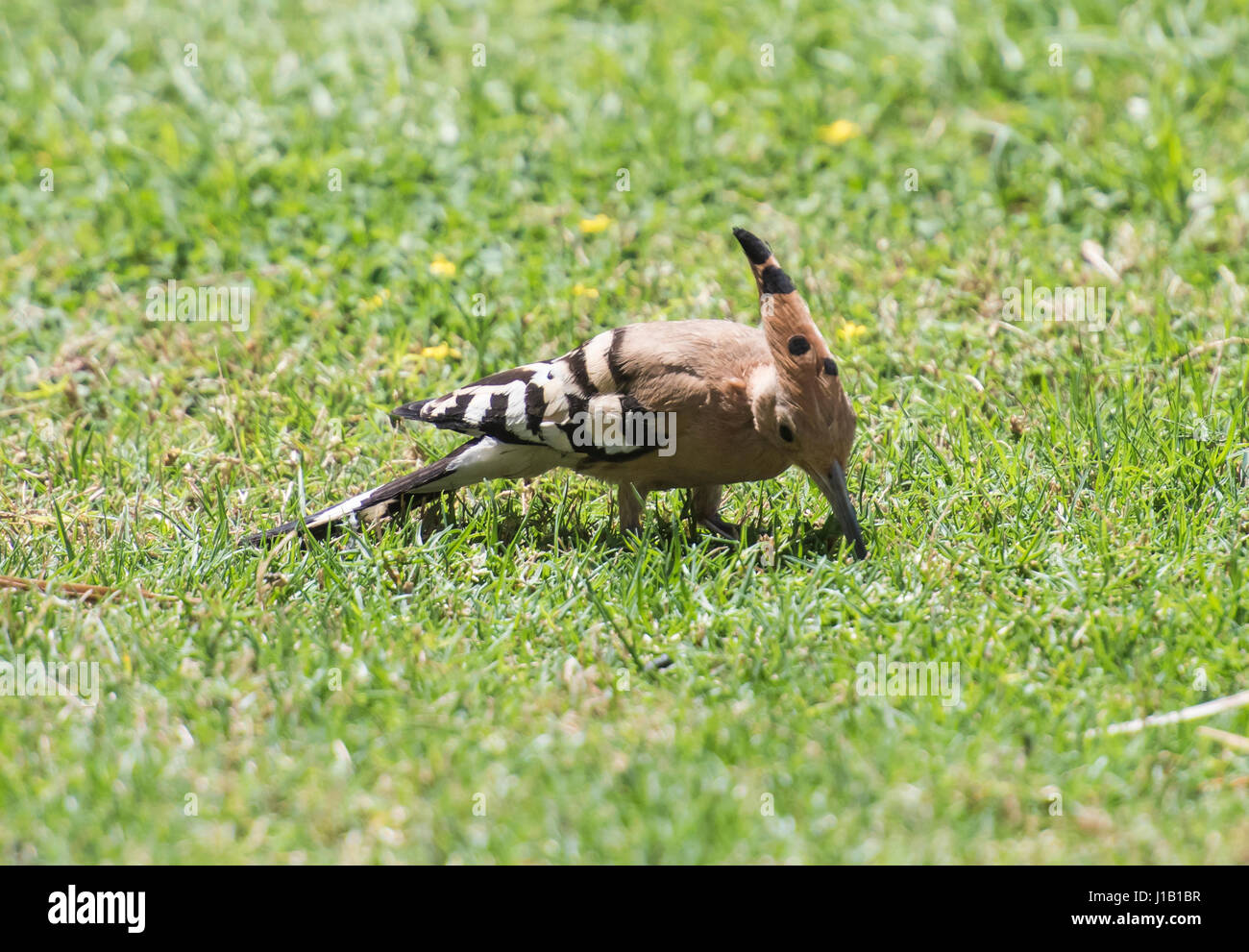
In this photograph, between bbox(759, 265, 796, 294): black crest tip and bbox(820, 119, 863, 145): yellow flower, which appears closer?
bbox(759, 265, 796, 294): black crest tip

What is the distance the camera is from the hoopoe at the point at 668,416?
446 centimetres

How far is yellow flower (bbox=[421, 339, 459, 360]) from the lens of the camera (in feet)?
20.0

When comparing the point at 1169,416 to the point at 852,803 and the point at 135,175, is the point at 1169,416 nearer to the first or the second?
the point at 852,803

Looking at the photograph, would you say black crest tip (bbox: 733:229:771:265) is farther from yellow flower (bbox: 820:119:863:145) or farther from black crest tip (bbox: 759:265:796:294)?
yellow flower (bbox: 820:119:863:145)

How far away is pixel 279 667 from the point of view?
408 cm

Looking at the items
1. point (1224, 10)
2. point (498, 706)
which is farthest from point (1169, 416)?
point (1224, 10)

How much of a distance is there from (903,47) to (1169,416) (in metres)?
3.74
